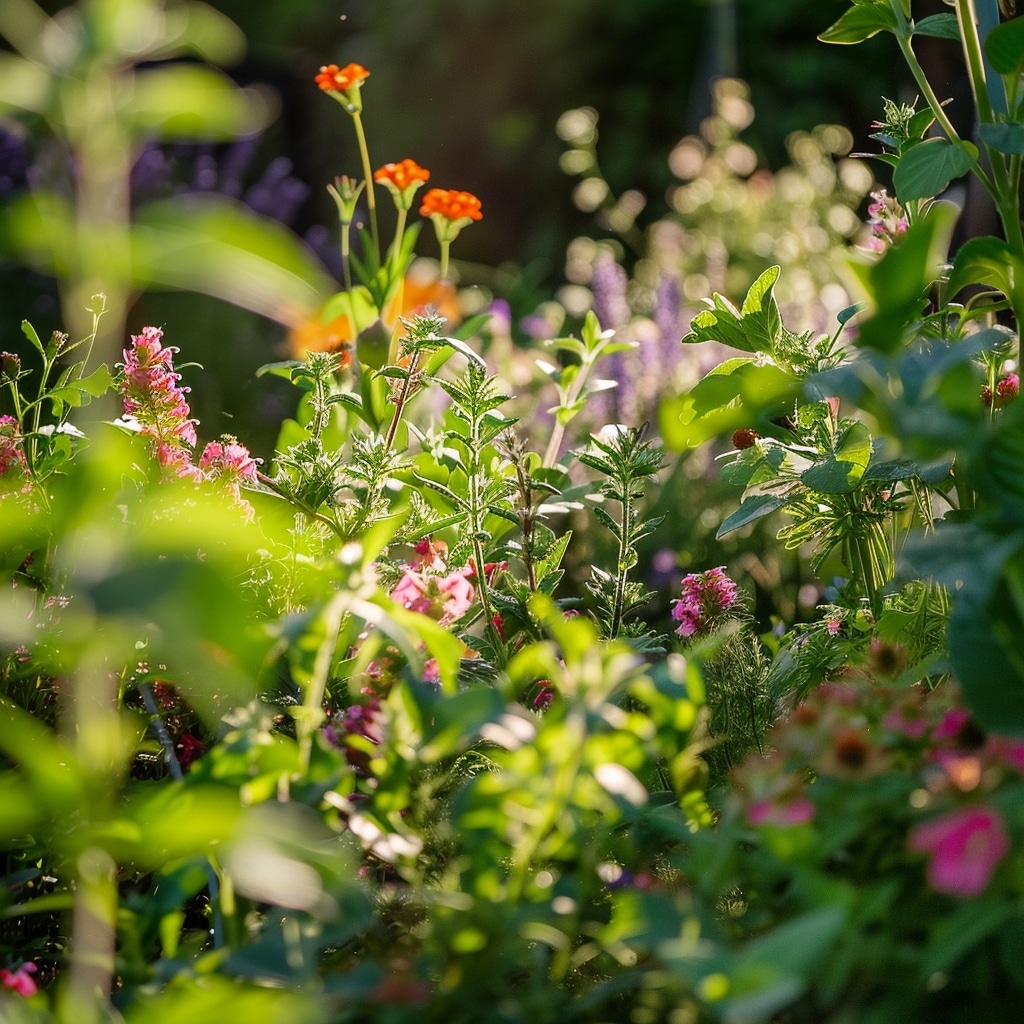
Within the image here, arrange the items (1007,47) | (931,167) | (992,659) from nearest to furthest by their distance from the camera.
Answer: (992,659)
(1007,47)
(931,167)

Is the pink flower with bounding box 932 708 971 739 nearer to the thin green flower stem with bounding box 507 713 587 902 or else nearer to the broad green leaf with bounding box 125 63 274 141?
the thin green flower stem with bounding box 507 713 587 902

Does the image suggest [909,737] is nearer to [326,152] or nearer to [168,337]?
[168,337]

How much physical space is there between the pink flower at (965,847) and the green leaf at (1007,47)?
0.58 meters

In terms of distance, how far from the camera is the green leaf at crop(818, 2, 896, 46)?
1.08m

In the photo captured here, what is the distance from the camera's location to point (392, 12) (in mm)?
7699

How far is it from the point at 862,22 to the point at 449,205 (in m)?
0.49

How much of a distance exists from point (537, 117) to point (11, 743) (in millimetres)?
7553

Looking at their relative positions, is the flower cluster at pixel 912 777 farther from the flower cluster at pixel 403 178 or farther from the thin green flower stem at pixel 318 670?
the flower cluster at pixel 403 178

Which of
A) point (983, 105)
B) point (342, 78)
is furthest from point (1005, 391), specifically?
point (342, 78)

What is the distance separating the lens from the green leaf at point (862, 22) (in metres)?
1.08

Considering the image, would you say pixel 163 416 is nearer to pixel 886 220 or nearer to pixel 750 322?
pixel 750 322

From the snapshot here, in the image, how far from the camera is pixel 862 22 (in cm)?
109

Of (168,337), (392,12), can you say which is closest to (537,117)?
(392,12)

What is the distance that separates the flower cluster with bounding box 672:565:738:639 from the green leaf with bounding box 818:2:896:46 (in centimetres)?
54
